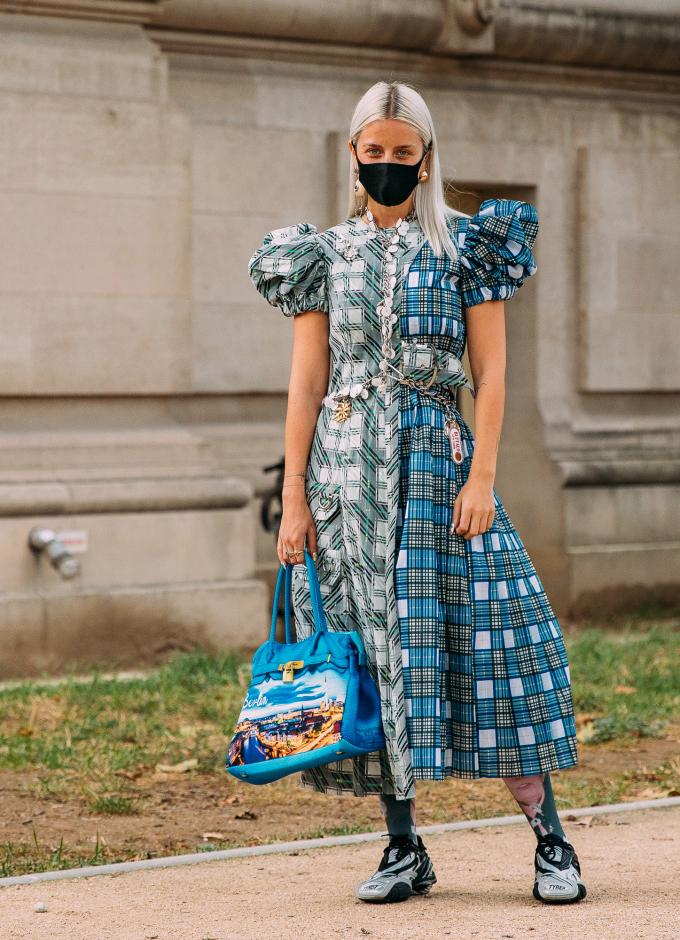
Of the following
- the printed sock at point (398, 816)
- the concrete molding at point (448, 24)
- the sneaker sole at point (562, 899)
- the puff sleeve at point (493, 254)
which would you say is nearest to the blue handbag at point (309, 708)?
the printed sock at point (398, 816)

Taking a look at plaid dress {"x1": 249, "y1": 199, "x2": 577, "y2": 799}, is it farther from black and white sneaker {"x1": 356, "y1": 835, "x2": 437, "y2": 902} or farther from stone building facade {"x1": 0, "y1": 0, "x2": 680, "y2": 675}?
stone building facade {"x1": 0, "y1": 0, "x2": 680, "y2": 675}

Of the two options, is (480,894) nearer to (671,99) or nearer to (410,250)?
(410,250)

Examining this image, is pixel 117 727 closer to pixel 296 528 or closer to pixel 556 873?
pixel 296 528

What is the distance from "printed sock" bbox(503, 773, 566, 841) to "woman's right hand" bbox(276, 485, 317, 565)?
0.81m

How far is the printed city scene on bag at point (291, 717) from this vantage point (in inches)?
172

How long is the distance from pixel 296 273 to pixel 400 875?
1.63m

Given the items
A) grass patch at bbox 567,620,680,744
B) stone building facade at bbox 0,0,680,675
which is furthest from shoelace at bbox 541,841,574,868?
stone building facade at bbox 0,0,680,675

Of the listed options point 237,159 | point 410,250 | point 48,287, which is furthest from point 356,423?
point 237,159

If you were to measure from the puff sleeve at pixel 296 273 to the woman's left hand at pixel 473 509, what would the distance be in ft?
2.09

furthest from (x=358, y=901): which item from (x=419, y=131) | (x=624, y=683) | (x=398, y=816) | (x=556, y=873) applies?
(x=624, y=683)

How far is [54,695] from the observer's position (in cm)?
821

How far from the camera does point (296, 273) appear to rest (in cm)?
465

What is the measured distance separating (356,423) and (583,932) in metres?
1.41

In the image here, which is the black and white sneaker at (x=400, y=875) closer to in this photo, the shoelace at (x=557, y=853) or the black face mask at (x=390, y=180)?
the shoelace at (x=557, y=853)
